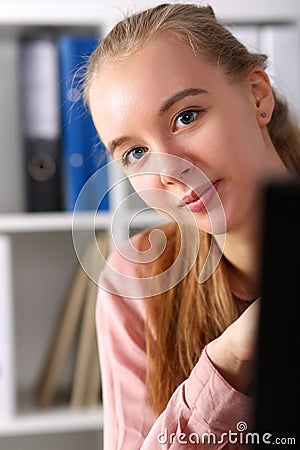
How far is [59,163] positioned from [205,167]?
59 cm

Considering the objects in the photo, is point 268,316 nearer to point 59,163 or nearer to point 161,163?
point 161,163

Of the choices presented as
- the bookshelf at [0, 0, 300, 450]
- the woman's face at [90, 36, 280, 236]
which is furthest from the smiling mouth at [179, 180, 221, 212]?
the bookshelf at [0, 0, 300, 450]

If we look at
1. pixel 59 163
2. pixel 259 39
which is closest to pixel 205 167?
pixel 259 39

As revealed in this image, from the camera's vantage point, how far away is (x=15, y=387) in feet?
3.76

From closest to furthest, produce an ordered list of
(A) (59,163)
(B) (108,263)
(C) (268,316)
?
(C) (268,316)
(B) (108,263)
(A) (59,163)

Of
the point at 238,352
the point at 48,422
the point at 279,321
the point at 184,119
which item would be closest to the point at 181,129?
the point at 184,119

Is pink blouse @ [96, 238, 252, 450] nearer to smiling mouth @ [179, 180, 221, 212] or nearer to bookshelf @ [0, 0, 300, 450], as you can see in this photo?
smiling mouth @ [179, 180, 221, 212]

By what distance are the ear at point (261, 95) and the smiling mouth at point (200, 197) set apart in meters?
0.06

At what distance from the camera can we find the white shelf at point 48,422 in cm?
111

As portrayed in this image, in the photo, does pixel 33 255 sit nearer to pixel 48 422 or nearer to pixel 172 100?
pixel 48 422

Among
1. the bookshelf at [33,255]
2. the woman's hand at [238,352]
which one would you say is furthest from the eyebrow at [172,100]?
the bookshelf at [33,255]

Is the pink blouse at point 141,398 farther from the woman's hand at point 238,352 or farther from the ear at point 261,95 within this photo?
the ear at point 261,95

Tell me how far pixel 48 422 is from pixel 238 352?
69 cm

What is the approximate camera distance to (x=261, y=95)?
1.84ft
